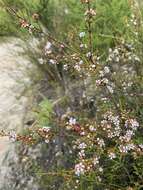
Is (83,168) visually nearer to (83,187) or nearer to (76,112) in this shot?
(83,187)

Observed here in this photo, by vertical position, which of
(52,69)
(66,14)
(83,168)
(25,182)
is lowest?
(83,168)

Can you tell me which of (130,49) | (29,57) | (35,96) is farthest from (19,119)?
(130,49)

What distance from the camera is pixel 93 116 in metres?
4.21

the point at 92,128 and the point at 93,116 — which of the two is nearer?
the point at 92,128

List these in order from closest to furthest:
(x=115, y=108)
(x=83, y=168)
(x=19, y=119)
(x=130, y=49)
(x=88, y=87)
→ (x=83, y=168), (x=115, y=108), (x=130, y=49), (x=88, y=87), (x=19, y=119)

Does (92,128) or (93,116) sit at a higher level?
(93,116)

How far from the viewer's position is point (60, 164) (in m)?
4.12

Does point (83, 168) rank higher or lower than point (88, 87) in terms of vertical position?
lower

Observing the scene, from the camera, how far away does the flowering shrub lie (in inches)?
117

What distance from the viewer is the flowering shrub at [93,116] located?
2980mm

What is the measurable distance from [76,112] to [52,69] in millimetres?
1011

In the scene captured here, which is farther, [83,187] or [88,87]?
[88,87]

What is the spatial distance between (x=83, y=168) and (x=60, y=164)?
132 cm

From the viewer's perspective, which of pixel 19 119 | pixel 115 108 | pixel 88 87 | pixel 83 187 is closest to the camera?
pixel 115 108
